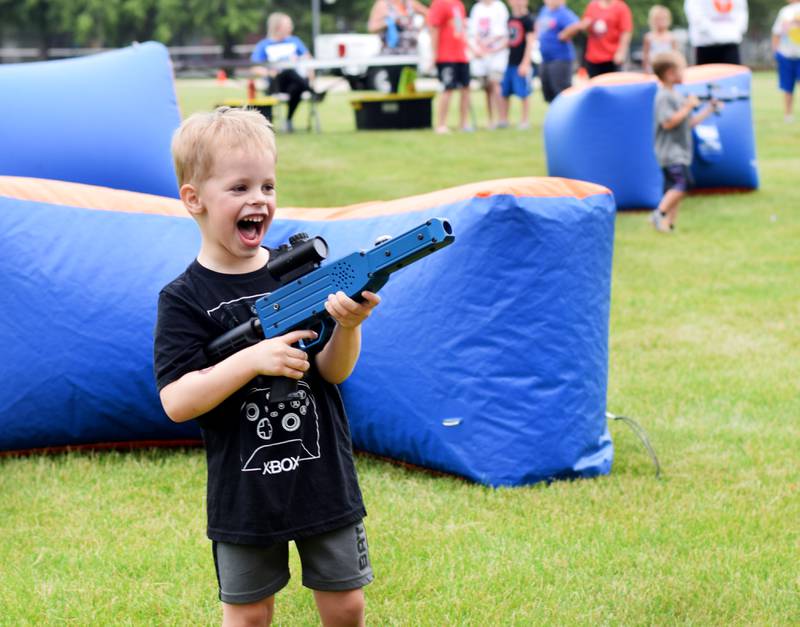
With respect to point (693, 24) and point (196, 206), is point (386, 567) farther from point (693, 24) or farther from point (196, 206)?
point (693, 24)

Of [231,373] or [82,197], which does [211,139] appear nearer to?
[231,373]

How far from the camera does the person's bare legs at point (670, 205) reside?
935cm

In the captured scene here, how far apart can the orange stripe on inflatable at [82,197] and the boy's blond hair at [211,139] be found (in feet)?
7.01

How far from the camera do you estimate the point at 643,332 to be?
654 cm

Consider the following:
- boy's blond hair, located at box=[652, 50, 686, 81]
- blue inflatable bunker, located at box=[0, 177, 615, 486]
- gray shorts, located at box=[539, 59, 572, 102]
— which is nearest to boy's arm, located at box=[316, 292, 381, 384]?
blue inflatable bunker, located at box=[0, 177, 615, 486]

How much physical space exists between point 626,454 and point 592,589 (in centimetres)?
127

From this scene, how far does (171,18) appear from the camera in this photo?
2151 inches

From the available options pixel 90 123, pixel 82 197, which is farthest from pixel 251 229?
pixel 90 123

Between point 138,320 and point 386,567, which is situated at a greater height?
point 138,320

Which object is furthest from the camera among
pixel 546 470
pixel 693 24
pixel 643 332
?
pixel 693 24

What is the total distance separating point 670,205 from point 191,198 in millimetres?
7346

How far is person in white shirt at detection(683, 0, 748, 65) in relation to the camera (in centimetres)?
1358

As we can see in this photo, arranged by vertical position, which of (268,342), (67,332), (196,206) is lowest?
(67,332)

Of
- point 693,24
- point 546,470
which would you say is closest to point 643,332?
point 546,470
